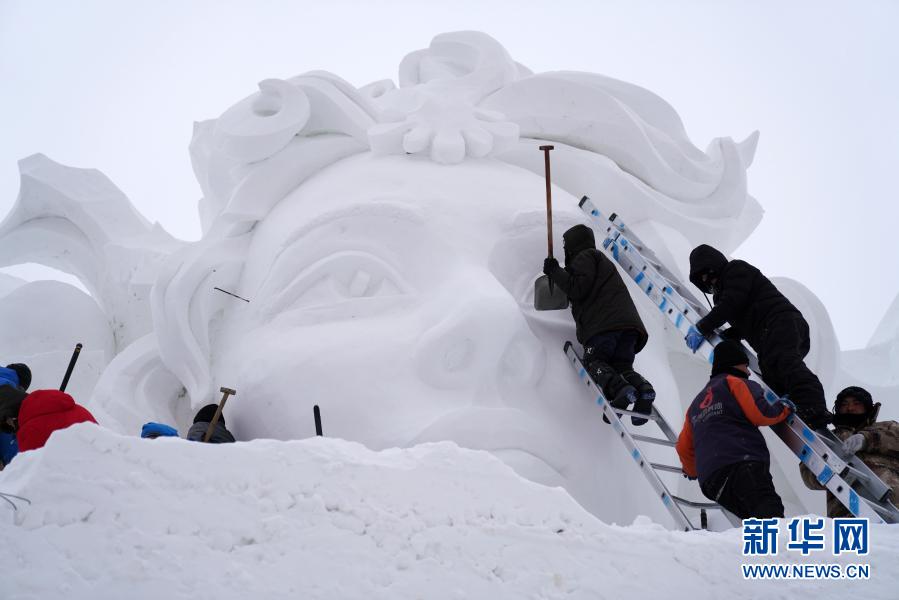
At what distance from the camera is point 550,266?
392cm

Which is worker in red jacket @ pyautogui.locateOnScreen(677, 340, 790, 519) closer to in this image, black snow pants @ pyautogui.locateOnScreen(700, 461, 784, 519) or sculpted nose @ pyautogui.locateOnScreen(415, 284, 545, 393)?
black snow pants @ pyautogui.locateOnScreen(700, 461, 784, 519)

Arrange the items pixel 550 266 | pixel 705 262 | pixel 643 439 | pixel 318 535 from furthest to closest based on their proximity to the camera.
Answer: pixel 550 266 < pixel 705 262 < pixel 643 439 < pixel 318 535

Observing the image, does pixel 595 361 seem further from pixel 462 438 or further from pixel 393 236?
pixel 393 236

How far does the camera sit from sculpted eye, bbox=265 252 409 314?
3.90 meters

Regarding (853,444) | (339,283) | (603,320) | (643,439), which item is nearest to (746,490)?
(853,444)

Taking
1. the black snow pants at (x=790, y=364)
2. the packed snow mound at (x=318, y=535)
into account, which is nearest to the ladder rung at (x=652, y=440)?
the black snow pants at (x=790, y=364)

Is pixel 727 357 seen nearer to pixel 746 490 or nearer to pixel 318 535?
pixel 746 490

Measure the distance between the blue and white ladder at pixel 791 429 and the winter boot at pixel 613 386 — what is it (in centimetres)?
34

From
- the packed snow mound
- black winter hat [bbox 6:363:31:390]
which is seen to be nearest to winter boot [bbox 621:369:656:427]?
the packed snow mound

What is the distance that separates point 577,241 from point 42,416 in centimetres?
242

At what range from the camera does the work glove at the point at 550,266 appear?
3.91m

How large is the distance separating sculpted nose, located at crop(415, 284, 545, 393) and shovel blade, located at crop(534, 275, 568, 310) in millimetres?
474

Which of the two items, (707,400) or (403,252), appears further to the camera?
(403,252)

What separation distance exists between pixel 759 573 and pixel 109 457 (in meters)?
1.57
